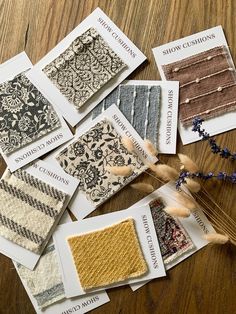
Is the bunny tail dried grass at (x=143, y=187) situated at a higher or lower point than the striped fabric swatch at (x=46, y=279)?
higher

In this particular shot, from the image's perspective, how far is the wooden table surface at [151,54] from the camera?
3.82ft

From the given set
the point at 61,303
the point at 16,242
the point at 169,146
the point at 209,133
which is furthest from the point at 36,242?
the point at 209,133

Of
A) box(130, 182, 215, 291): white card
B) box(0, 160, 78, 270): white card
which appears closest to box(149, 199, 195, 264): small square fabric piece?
box(130, 182, 215, 291): white card

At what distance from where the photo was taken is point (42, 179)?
1185 mm

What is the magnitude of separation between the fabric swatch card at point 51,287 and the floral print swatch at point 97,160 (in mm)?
Result: 186

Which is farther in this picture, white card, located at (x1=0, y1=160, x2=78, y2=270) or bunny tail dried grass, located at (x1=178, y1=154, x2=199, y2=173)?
white card, located at (x1=0, y1=160, x2=78, y2=270)

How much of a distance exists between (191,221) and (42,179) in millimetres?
396

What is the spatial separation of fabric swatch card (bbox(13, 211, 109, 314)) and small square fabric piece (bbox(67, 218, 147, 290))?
0.05 meters

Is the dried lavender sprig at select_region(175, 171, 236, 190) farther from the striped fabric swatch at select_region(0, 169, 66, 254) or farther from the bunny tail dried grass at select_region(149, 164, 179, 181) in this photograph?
the striped fabric swatch at select_region(0, 169, 66, 254)

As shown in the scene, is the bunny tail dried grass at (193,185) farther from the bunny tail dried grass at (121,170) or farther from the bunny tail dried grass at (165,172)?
the bunny tail dried grass at (121,170)

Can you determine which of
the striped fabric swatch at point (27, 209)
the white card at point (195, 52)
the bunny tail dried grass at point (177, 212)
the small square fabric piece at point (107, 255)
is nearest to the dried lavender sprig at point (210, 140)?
the white card at point (195, 52)

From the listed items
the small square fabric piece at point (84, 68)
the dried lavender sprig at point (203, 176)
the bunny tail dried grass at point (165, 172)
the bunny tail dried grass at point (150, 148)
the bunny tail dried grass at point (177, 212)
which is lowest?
the bunny tail dried grass at point (177, 212)

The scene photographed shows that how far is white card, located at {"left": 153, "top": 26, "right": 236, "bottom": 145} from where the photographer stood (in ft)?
3.79

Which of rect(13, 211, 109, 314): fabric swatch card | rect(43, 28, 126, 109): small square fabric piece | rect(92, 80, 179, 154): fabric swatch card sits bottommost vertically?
rect(13, 211, 109, 314): fabric swatch card
